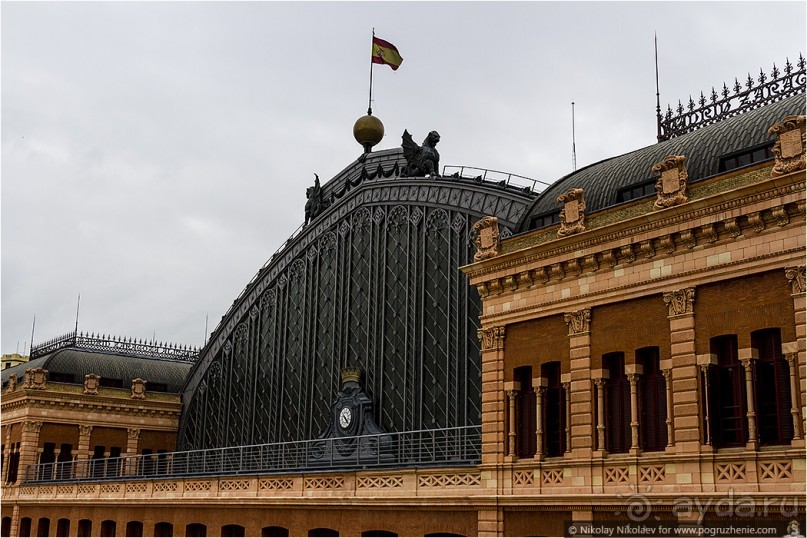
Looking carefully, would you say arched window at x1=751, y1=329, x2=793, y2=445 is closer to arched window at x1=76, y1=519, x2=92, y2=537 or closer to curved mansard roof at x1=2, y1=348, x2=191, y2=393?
arched window at x1=76, y1=519, x2=92, y2=537

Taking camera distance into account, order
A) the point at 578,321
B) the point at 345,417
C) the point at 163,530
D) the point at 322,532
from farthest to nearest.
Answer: the point at 163,530 < the point at 345,417 < the point at 322,532 < the point at 578,321

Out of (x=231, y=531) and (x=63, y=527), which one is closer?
(x=231, y=531)

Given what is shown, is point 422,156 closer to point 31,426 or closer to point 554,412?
point 554,412

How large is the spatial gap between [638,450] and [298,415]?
28735mm

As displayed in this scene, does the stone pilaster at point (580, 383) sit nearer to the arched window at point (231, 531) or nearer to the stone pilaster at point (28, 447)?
the arched window at point (231, 531)

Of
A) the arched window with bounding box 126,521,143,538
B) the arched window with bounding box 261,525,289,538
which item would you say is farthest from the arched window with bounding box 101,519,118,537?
the arched window with bounding box 261,525,289,538

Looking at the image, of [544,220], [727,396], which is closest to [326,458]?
[544,220]

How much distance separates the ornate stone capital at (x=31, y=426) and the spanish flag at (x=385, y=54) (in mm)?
33442

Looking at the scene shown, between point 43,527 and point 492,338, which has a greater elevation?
point 492,338

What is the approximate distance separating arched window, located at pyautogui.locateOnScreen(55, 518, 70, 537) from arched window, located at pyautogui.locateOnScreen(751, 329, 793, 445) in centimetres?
4625

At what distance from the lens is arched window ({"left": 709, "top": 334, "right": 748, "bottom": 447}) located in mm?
27047

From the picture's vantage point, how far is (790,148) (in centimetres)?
2630

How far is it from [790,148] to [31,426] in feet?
178

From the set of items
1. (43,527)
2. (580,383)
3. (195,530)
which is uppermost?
(580,383)
